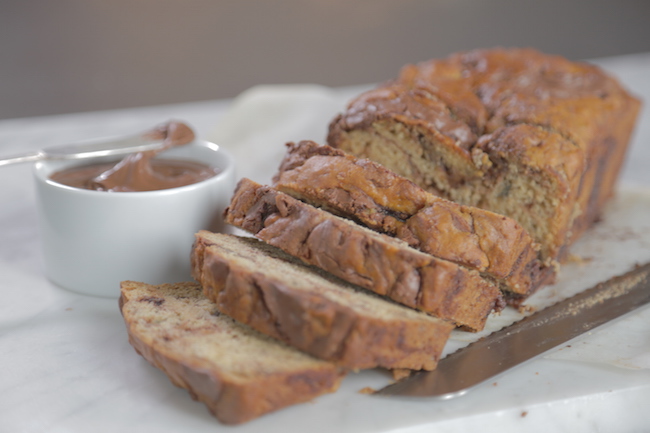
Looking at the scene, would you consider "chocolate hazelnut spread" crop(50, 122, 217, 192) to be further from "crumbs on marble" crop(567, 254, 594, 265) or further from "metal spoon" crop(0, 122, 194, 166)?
"crumbs on marble" crop(567, 254, 594, 265)

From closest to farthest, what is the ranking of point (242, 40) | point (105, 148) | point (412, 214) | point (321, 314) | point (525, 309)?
1. point (321, 314)
2. point (412, 214)
3. point (525, 309)
4. point (105, 148)
5. point (242, 40)

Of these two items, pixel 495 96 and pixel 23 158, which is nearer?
pixel 23 158

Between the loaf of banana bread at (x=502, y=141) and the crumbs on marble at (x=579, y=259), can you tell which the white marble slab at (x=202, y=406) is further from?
the loaf of banana bread at (x=502, y=141)

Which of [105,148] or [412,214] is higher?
[412,214]

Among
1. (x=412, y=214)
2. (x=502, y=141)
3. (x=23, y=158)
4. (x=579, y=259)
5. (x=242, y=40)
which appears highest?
(x=502, y=141)

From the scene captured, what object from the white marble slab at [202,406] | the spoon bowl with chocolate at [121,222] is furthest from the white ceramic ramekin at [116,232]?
the white marble slab at [202,406]


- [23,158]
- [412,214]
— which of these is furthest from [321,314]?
[23,158]

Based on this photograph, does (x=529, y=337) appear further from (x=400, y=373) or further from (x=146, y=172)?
(x=146, y=172)
